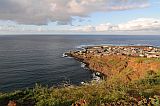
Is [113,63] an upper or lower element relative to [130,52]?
lower

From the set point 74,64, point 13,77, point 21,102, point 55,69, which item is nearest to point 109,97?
point 21,102

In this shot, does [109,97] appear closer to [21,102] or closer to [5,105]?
[21,102]

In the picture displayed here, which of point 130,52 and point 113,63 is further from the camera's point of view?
point 130,52

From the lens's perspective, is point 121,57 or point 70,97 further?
point 121,57

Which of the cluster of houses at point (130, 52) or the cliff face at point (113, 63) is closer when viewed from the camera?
the cliff face at point (113, 63)

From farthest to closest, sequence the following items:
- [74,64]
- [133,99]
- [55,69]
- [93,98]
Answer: [74,64]
[55,69]
[93,98]
[133,99]

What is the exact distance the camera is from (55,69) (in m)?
82.6

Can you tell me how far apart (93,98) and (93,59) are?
79384 millimetres

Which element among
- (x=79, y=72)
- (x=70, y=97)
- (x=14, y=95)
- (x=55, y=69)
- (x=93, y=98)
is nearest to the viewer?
(x=93, y=98)

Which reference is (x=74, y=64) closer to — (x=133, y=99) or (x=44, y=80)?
(x=44, y=80)

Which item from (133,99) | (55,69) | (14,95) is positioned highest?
(133,99)

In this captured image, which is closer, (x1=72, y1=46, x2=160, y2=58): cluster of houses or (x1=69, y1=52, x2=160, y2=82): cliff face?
(x1=69, y1=52, x2=160, y2=82): cliff face

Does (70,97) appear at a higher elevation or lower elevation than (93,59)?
higher

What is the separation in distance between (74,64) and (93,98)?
76.7m
